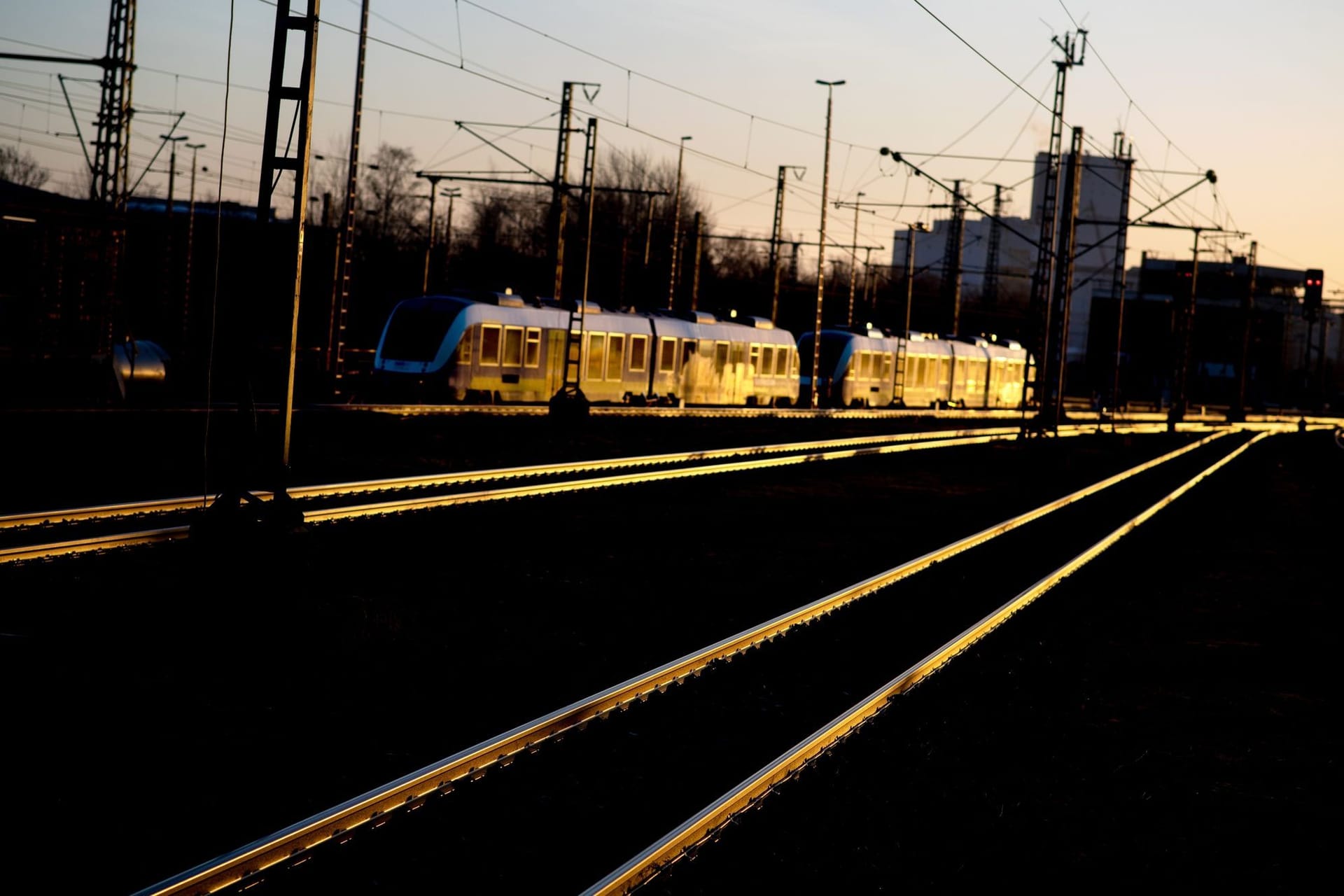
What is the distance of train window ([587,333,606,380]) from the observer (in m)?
39.0

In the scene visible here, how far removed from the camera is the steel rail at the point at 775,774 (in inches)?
197

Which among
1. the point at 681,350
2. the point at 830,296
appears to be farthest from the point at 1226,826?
the point at 830,296

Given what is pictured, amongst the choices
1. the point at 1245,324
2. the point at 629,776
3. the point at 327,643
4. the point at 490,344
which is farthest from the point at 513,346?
the point at 1245,324

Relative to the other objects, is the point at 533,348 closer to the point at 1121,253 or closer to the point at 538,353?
the point at 538,353

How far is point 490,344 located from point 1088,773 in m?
29.0

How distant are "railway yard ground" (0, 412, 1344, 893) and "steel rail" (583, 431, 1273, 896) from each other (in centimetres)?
8

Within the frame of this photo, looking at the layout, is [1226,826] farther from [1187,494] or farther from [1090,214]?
[1090,214]

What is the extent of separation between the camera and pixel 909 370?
56.9 m

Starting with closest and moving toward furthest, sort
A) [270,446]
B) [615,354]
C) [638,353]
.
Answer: [270,446] < [615,354] < [638,353]

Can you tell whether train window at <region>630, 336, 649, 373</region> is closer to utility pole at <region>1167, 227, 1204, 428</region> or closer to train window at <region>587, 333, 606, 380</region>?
train window at <region>587, 333, 606, 380</region>

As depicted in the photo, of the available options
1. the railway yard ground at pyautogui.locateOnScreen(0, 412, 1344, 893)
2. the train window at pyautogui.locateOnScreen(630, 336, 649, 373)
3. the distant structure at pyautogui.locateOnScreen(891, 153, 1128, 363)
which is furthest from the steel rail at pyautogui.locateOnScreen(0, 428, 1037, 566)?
the distant structure at pyautogui.locateOnScreen(891, 153, 1128, 363)

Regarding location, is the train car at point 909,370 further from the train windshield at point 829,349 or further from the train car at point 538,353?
the train car at point 538,353

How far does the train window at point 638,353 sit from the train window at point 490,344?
20.5ft

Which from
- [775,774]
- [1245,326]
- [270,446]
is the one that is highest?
[1245,326]
